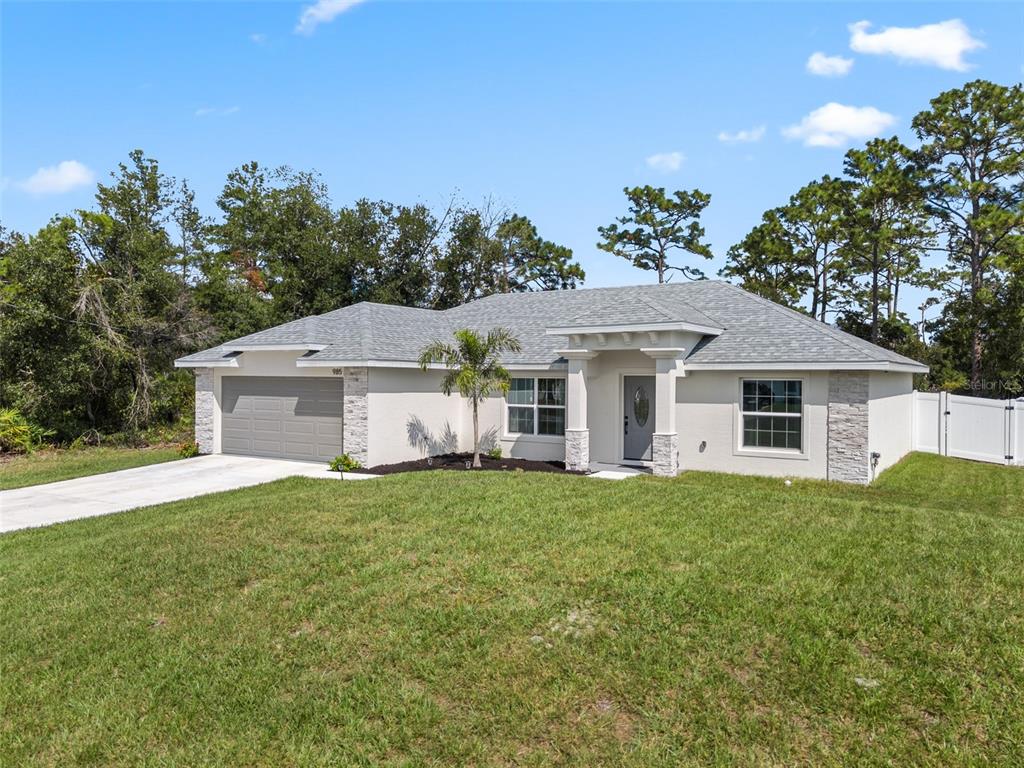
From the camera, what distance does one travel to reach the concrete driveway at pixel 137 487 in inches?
432

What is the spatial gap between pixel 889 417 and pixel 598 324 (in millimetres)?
7665

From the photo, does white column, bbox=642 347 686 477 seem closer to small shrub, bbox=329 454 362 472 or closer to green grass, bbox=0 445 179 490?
small shrub, bbox=329 454 362 472

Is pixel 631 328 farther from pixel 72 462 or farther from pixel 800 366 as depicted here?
pixel 72 462

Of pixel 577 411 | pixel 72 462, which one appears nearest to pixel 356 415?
pixel 577 411

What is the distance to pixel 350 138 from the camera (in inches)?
742

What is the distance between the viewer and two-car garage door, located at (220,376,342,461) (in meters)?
15.7

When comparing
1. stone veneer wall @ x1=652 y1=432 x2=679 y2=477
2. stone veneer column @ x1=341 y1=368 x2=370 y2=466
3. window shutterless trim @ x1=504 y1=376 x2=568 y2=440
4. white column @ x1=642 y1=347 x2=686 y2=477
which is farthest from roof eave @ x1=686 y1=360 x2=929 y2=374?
stone veneer column @ x1=341 y1=368 x2=370 y2=466

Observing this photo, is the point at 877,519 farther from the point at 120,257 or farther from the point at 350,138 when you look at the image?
the point at 120,257

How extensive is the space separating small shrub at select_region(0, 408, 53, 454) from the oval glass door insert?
17.3 m

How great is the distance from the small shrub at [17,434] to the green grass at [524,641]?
12963mm

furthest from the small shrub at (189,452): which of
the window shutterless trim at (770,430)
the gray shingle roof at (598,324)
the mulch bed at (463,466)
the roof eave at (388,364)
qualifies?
the window shutterless trim at (770,430)

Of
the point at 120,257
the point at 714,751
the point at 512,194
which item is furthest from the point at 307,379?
the point at 512,194

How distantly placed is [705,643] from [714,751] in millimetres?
1119

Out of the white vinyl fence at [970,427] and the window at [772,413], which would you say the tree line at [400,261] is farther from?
the window at [772,413]
